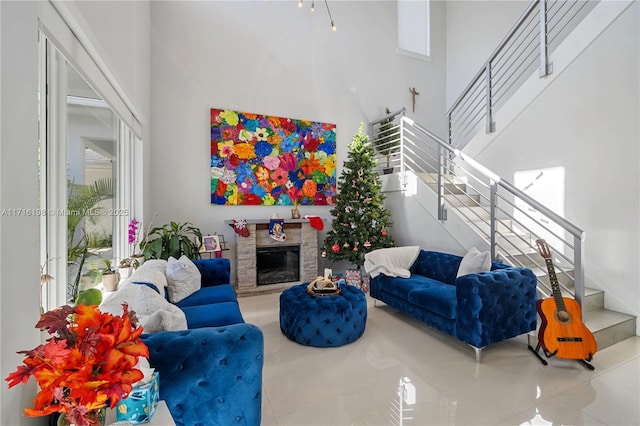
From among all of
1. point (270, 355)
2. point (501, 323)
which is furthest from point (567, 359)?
point (270, 355)

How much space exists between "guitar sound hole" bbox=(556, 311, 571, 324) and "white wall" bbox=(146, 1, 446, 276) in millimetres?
3724

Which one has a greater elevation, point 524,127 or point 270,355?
point 524,127

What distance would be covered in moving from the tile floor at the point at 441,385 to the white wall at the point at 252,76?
289 cm

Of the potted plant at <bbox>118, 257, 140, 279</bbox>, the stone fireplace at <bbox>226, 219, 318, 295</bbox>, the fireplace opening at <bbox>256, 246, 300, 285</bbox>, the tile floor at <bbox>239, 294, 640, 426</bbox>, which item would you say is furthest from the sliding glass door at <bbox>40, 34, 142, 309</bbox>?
the fireplace opening at <bbox>256, 246, 300, 285</bbox>

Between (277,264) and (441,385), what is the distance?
326 cm

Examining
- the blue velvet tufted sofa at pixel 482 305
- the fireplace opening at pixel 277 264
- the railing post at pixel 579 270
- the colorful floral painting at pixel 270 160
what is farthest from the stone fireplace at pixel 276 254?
the railing post at pixel 579 270

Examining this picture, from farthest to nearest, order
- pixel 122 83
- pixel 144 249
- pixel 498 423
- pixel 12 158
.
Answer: pixel 144 249 < pixel 122 83 < pixel 498 423 < pixel 12 158

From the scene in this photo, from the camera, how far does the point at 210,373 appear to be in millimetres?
1473

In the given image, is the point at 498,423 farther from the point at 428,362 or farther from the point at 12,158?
the point at 12,158

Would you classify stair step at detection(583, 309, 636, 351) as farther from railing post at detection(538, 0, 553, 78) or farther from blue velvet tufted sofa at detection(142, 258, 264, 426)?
blue velvet tufted sofa at detection(142, 258, 264, 426)

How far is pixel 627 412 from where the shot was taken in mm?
1923

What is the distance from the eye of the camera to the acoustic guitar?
8.02ft

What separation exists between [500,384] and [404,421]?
2.90 ft

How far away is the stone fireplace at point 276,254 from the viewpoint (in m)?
4.61
